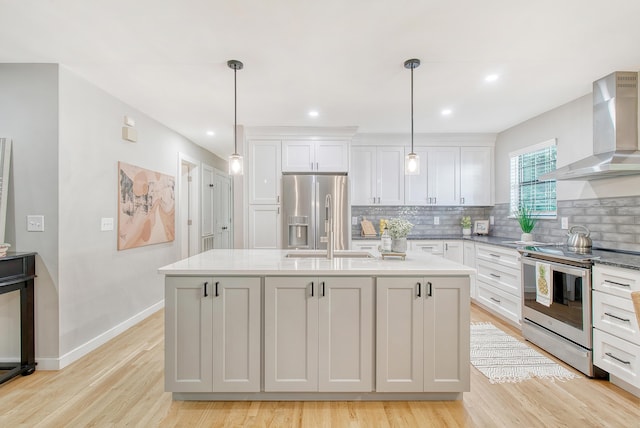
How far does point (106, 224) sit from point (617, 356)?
4354mm

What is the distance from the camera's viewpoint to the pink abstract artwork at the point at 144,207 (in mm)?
3352

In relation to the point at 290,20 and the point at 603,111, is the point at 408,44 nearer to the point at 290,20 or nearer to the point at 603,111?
the point at 290,20

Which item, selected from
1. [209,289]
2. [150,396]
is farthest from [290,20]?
[150,396]

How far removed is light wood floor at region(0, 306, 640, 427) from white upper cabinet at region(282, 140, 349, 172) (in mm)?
2895

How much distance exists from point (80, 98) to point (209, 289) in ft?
7.06

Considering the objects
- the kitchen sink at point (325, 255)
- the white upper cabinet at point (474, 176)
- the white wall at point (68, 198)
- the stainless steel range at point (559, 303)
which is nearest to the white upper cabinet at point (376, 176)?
the white upper cabinet at point (474, 176)

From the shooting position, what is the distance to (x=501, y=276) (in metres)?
3.72

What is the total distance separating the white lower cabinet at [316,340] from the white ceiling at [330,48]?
64.5 inches

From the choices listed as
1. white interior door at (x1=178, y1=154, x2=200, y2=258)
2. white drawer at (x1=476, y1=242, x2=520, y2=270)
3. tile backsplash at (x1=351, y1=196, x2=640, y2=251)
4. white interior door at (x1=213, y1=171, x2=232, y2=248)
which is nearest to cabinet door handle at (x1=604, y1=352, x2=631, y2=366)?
tile backsplash at (x1=351, y1=196, x2=640, y2=251)

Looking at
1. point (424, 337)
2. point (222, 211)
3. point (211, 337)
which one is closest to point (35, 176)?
point (211, 337)

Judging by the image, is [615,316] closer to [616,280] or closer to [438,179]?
[616,280]

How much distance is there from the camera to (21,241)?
256 centimetres

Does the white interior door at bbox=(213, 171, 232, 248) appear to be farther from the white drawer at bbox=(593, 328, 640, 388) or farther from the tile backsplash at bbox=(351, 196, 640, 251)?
the white drawer at bbox=(593, 328, 640, 388)

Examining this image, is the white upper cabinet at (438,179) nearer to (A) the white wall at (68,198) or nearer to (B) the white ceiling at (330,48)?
(B) the white ceiling at (330,48)
